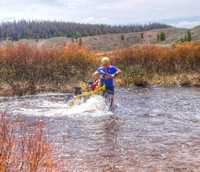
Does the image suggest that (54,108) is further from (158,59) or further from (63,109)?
→ (158,59)

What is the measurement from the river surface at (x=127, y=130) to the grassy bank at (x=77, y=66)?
9.23 ft

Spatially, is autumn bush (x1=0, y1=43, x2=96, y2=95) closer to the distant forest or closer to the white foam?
the white foam

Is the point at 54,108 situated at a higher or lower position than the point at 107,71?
lower

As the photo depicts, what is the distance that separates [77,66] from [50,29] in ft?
500

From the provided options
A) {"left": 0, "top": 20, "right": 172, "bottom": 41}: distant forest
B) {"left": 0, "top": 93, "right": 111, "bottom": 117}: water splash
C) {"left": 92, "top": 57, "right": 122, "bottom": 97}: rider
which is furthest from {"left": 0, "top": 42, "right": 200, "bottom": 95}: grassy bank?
{"left": 0, "top": 20, "right": 172, "bottom": 41}: distant forest

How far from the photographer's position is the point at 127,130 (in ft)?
28.3

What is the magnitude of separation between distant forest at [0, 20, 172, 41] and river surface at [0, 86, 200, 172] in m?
137

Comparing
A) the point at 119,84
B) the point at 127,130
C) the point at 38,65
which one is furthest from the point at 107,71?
the point at 38,65

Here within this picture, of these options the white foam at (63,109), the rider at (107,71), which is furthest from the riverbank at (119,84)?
the rider at (107,71)

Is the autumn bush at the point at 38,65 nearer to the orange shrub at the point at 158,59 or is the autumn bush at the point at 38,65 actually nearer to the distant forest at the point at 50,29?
the orange shrub at the point at 158,59

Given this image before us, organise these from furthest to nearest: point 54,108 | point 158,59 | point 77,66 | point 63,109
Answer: point 158,59 < point 77,66 < point 54,108 < point 63,109

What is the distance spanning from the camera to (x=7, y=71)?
17.5 meters

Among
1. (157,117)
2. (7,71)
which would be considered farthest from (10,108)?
(157,117)

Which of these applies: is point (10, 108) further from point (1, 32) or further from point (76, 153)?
point (1, 32)
